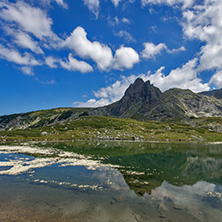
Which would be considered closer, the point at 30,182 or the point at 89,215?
the point at 89,215

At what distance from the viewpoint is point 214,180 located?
103 ft

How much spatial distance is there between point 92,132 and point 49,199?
147 metres

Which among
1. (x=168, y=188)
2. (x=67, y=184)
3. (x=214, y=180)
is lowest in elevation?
(x=214, y=180)

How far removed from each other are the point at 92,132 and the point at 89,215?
151 m

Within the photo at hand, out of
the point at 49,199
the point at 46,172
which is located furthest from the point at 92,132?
the point at 49,199

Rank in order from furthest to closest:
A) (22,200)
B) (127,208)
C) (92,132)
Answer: (92,132) < (22,200) < (127,208)

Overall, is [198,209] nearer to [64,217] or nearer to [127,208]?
[127,208]

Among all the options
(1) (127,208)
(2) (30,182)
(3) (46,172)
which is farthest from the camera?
(3) (46,172)

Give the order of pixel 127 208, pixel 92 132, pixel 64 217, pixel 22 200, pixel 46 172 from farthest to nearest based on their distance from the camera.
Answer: pixel 92 132, pixel 46 172, pixel 22 200, pixel 127 208, pixel 64 217

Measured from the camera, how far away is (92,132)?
164 meters

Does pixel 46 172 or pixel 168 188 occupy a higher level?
pixel 46 172

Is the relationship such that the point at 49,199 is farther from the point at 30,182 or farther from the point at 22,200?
the point at 30,182

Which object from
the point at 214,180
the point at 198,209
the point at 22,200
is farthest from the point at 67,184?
the point at 214,180

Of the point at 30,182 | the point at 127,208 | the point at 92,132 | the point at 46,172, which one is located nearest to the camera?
the point at 127,208
